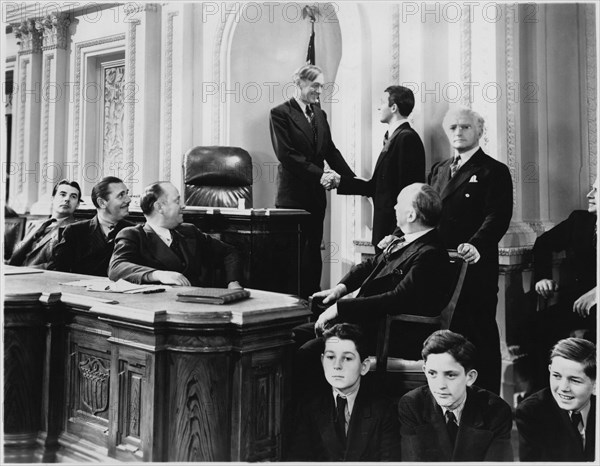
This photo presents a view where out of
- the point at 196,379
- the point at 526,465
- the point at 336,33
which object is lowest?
the point at 526,465

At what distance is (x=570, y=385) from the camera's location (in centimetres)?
278

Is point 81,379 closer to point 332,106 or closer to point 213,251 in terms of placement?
point 213,251

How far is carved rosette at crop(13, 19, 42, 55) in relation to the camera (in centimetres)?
719

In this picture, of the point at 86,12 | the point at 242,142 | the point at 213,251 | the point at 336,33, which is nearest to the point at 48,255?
the point at 213,251

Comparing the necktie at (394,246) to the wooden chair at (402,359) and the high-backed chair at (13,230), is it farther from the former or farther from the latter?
the high-backed chair at (13,230)

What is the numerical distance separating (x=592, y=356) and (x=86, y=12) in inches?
231

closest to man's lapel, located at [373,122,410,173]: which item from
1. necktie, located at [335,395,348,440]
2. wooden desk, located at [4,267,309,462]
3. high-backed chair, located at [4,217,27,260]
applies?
wooden desk, located at [4,267,309,462]

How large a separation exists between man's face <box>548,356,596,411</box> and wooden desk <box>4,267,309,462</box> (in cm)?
104

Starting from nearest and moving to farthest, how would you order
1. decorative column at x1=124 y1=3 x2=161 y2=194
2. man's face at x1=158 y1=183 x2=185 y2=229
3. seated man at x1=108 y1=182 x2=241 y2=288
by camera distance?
1. seated man at x1=108 y1=182 x2=241 y2=288
2. man's face at x1=158 y1=183 x2=185 y2=229
3. decorative column at x1=124 y1=3 x2=161 y2=194

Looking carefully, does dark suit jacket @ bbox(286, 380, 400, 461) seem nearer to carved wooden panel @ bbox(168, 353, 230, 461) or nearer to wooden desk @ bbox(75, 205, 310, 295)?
carved wooden panel @ bbox(168, 353, 230, 461)

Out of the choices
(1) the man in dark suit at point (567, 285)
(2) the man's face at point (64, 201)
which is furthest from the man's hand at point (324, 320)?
(2) the man's face at point (64, 201)

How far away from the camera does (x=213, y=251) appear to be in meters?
3.79

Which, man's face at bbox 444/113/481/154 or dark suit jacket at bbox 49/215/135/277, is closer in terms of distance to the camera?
man's face at bbox 444/113/481/154

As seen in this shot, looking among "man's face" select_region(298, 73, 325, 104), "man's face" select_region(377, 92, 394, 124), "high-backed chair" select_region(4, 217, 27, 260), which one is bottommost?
"high-backed chair" select_region(4, 217, 27, 260)
